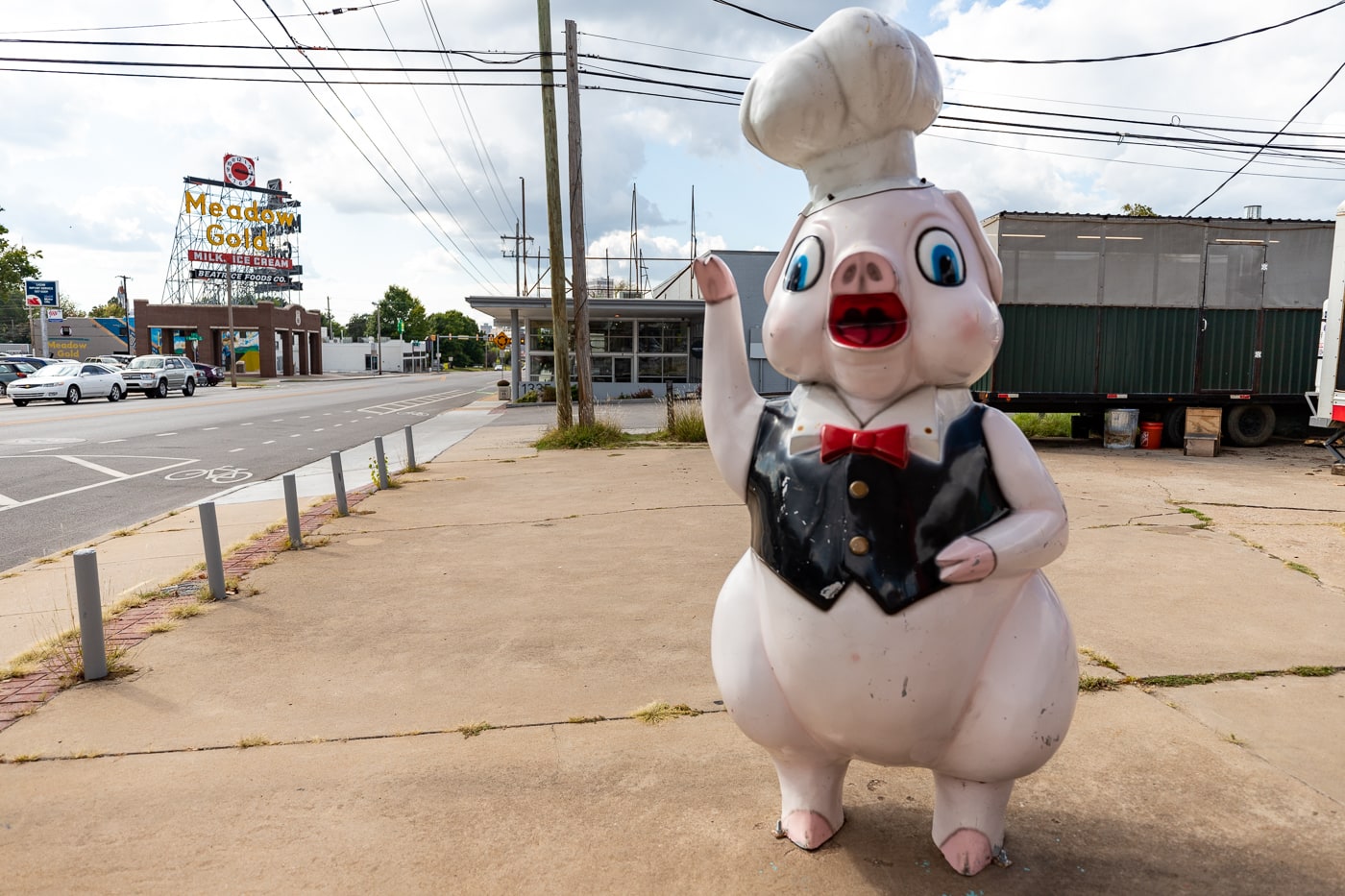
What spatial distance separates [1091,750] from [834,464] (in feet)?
6.56

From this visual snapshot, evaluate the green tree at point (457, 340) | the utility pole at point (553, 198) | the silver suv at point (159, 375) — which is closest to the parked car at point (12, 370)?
the silver suv at point (159, 375)

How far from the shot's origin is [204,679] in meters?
4.09

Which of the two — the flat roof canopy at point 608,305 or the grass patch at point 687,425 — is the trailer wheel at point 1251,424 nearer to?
the grass patch at point 687,425

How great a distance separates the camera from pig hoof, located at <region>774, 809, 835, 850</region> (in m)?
2.60

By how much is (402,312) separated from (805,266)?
110 metres

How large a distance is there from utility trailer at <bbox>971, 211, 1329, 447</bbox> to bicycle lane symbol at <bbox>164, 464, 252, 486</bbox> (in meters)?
11.2

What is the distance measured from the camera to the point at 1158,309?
13.5 metres

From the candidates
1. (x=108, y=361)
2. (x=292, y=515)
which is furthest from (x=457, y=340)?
(x=292, y=515)

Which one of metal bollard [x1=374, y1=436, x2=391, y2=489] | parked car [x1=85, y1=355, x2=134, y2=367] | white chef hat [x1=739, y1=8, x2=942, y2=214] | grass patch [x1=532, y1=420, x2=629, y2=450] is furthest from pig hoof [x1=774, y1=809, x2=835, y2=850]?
parked car [x1=85, y1=355, x2=134, y2=367]

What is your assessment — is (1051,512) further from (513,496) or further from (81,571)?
(513,496)

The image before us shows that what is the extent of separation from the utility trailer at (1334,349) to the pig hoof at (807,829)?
35.4 ft

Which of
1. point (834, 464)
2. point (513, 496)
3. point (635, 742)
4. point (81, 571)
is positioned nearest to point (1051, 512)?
point (834, 464)

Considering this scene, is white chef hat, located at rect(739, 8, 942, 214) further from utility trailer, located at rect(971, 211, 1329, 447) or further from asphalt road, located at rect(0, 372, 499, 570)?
utility trailer, located at rect(971, 211, 1329, 447)

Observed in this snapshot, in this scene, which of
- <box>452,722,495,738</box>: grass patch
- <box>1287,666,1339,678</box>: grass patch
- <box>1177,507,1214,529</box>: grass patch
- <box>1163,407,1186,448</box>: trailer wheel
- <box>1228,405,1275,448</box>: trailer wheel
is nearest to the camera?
<box>452,722,495,738</box>: grass patch
